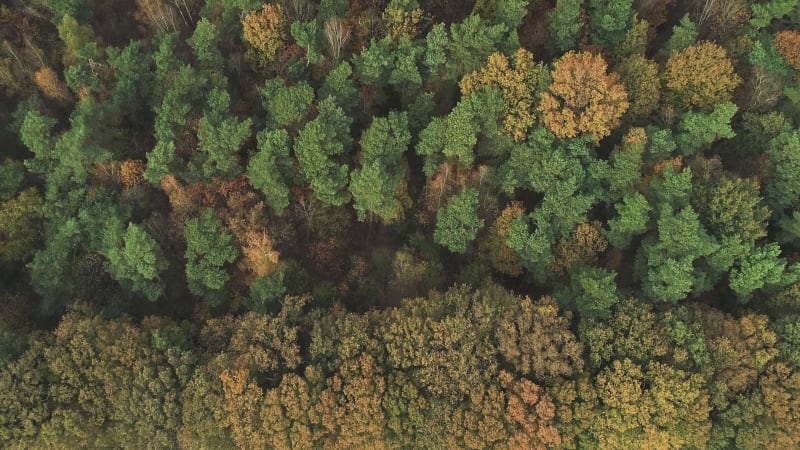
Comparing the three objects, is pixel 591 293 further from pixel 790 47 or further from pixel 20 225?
pixel 20 225

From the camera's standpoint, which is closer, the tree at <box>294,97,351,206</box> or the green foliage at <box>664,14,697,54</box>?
the tree at <box>294,97,351,206</box>

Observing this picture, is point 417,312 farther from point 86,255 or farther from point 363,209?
point 86,255

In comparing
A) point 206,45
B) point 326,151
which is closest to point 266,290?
point 326,151

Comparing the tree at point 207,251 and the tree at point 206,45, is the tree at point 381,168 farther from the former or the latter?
the tree at point 206,45

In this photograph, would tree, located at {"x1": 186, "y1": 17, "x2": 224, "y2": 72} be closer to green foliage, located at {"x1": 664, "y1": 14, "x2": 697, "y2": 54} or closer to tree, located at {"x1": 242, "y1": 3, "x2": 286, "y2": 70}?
tree, located at {"x1": 242, "y1": 3, "x2": 286, "y2": 70}

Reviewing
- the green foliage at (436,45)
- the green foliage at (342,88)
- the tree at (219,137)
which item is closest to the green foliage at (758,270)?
the green foliage at (436,45)

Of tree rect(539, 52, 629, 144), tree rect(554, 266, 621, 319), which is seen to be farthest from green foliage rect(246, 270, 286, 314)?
tree rect(539, 52, 629, 144)

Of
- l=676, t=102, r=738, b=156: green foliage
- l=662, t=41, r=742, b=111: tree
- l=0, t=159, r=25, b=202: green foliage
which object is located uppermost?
l=662, t=41, r=742, b=111: tree
